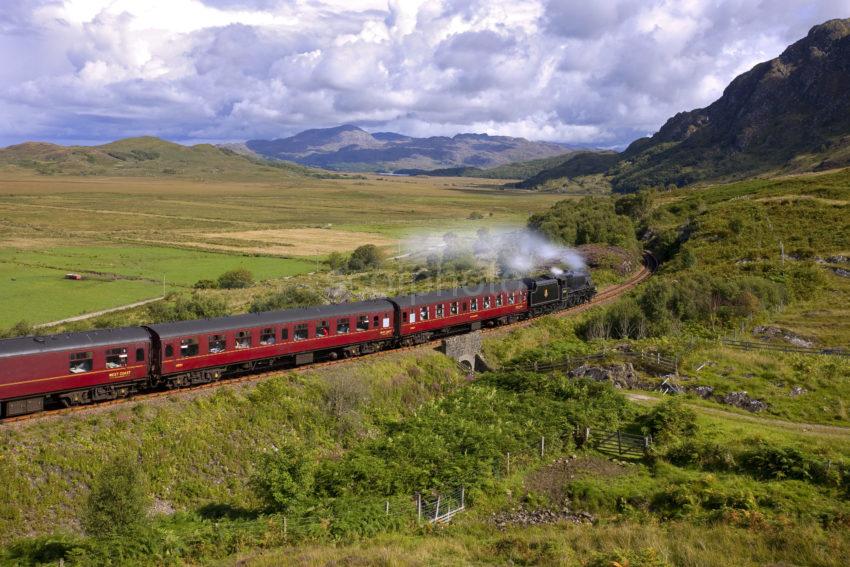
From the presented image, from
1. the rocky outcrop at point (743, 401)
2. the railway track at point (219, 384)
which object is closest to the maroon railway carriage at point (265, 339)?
the railway track at point (219, 384)

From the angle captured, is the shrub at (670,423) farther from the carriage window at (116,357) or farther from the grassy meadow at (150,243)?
the grassy meadow at (150,243)

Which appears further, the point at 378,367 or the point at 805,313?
the point at 805,313

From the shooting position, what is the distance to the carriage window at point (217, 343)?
28359mm

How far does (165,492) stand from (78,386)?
5906 millimetres

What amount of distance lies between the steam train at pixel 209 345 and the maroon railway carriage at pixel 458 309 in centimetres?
7

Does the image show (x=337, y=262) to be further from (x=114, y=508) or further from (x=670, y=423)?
(x=114, y=508)

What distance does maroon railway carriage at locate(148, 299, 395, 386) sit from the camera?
27.3 metres

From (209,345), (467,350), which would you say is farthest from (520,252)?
(209,345)

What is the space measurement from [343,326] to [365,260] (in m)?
54.4

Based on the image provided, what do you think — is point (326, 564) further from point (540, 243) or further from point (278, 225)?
point (278, 225)

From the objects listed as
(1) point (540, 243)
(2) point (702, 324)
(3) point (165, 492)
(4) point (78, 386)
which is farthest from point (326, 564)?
(1) point (540, 243)

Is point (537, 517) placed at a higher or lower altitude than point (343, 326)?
lower

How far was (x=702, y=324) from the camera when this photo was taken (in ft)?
159

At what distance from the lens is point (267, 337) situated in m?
30.4
